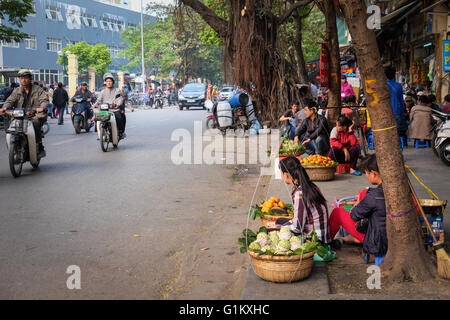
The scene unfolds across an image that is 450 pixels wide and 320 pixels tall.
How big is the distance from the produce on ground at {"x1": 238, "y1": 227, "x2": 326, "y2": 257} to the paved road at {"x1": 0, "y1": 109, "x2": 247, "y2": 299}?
76 cm

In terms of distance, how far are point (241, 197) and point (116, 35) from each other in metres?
74.7

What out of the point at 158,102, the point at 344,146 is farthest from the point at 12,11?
the point at 158,102

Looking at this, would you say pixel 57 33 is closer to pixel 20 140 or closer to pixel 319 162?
pixel 20 140

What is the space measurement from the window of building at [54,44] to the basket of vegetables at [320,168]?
191ft

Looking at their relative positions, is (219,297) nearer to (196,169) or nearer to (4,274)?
(4,274)

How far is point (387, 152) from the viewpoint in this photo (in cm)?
459

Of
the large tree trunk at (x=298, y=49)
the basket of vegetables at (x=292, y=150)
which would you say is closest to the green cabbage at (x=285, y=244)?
the basket of vegetables at (x=292, y=150)

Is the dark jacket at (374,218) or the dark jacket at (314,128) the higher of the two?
the dark jacket at (314,128)

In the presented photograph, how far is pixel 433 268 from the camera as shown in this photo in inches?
175

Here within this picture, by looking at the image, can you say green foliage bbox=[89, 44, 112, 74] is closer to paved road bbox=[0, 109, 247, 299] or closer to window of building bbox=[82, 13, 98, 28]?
window of building bbox=[82, 13, 98, 28]

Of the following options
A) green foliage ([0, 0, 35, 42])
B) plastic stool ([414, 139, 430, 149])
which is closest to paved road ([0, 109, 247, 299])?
plastic stool ([414, 139, 430, 149])

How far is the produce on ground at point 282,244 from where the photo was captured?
4527 mm

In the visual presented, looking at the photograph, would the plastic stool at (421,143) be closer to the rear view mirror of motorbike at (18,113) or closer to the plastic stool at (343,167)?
the plastic stool at (343,167)

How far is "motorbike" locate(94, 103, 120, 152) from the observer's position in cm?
1391
